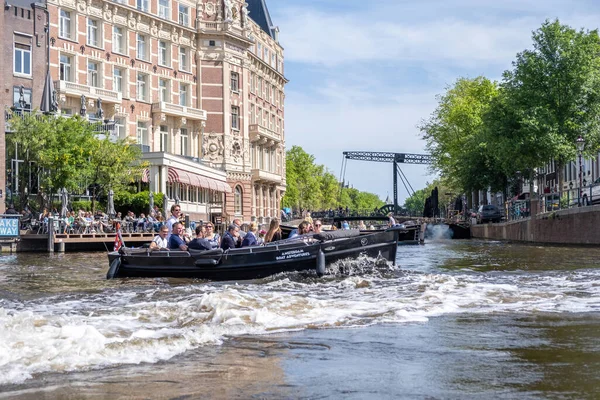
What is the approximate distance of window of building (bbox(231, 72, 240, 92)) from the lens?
61.6 metres

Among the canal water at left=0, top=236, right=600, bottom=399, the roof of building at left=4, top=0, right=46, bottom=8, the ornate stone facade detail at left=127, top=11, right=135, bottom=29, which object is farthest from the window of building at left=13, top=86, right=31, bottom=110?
the canal water at left=0, top=236, right=600, bottom=399

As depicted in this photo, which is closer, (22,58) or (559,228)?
(559,228)

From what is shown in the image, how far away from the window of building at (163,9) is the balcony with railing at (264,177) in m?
15.0

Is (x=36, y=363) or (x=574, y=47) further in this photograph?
(x=574, y=47)

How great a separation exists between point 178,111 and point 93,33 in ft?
27.4

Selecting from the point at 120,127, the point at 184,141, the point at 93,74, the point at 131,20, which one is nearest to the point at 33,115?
the point at 93,74

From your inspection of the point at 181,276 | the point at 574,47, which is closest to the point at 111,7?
the point at 574,47

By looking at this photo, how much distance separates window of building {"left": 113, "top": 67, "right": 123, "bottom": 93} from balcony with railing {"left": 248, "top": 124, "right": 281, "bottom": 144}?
1522cm

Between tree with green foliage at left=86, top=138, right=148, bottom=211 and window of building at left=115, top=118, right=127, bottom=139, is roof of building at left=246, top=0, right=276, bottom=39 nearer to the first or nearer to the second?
window of building at left=115, top=118, right=127, bottom=139

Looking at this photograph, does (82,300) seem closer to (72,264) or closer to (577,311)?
(577,311)

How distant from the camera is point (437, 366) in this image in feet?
24.5

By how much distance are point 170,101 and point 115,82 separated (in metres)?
5.77

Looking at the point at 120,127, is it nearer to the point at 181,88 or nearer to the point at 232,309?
the point at 181,88

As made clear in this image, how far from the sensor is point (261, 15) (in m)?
76.6
